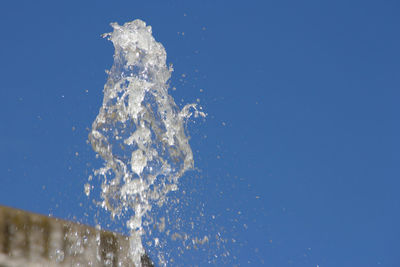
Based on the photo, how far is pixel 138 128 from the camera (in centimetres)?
379

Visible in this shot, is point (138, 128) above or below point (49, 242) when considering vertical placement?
above

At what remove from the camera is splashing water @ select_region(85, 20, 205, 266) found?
11.8 ft

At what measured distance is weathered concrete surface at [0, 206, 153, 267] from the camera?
1986mm

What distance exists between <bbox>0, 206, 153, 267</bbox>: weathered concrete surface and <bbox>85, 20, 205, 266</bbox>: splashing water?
3.40 feet

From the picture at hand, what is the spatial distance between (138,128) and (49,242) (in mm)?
1718

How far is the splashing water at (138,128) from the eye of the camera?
359 cm

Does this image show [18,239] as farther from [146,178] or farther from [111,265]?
[146,178]

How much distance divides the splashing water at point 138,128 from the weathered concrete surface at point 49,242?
1037 mm

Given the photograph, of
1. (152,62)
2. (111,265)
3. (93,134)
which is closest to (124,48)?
(152,62)

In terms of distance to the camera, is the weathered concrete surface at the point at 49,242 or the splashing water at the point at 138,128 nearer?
the weathered concrete surface at the point at 49,242

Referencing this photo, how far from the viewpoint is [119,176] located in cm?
362

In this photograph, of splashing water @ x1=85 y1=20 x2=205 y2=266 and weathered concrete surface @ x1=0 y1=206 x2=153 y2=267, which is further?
splashing water @ x1=85 y1=20 x2=205 y2=266

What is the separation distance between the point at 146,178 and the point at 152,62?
2.80 ft

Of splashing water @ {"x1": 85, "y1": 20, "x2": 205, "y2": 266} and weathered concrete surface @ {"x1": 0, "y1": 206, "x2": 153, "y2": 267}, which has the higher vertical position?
splashing water @ {"x1": 85, "y1": 20, "x2": 205, "y2": 266}
